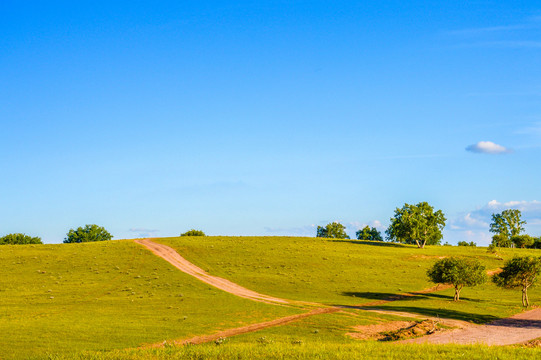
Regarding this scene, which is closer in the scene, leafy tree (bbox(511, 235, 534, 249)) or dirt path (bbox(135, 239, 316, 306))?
dirt path (bbox(135, 239, 316, 306))

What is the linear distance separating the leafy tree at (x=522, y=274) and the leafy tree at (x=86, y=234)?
13924 centimetres

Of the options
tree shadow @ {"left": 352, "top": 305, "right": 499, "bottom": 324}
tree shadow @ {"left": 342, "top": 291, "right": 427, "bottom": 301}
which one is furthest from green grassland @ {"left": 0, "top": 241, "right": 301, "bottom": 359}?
tree shadow @ {"left": 342, "top": 291, "right": 427, "bottom": 301}

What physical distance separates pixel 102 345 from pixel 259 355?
24.0 m

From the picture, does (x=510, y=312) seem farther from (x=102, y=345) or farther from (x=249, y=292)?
(x=102, y=345)

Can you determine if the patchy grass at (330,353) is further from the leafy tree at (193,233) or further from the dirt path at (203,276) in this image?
the leafy tree at (193,233)

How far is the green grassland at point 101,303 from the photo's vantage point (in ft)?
136

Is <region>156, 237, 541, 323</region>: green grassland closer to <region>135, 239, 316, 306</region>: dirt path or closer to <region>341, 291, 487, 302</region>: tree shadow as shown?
<region>341, 291, 487, 302</region>: tree shadow

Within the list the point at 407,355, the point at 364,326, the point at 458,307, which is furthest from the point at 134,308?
the point at 407,355

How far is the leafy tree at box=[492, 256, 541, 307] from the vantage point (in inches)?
2493

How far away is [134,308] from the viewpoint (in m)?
58.3

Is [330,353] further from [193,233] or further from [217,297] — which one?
[193,233]

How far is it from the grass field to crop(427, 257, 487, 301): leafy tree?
2766 mm

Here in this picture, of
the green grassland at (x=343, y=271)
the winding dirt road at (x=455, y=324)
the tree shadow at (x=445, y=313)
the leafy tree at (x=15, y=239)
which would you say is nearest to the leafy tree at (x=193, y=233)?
the green grassland at (x=343, y=271)

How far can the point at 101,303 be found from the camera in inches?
2453
